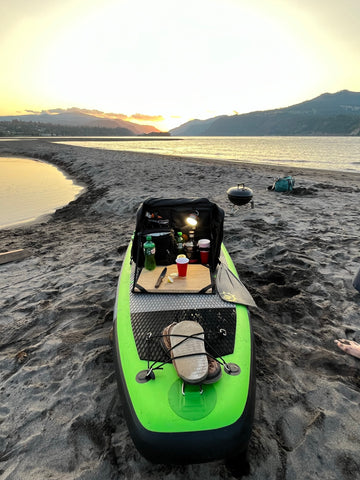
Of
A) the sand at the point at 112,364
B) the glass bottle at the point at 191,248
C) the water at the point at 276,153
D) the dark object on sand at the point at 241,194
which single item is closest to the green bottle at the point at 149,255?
the glass bottle at the point at 191,248

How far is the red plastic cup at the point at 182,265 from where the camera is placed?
4.08 meters

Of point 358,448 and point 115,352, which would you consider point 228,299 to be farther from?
point 358,448

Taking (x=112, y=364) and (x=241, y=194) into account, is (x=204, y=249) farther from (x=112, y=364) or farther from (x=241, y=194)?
(x=241, y=194)

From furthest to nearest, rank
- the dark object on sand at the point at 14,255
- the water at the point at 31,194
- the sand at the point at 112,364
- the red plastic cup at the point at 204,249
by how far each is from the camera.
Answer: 1. the water at the point at 31,194
2. the dark object on sand at the point at 14,255
3. the red plastic cup at the point at 204,249
4. the sand at the point at 112,364

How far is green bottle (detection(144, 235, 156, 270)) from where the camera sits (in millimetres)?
4391

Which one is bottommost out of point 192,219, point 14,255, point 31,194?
point 31,194

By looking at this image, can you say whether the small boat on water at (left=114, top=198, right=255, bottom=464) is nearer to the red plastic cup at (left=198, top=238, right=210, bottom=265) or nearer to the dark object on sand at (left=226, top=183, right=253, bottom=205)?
the red plastic cup at (left=198, top=238, right=210, bottom=265)

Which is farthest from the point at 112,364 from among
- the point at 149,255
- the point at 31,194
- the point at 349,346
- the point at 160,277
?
the point at 31,194

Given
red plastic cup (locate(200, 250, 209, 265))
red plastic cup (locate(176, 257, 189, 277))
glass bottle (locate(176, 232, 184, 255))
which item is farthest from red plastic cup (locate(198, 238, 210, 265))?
red plastic cup (locate(176, 257, 189, 277))

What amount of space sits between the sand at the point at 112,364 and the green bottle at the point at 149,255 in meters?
1.23

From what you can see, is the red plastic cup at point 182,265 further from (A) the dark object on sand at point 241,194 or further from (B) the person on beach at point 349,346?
(A) the dark object on sand at point 241,194

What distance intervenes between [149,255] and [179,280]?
2.40 feet

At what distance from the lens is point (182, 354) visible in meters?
2.70

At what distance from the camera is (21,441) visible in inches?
111
